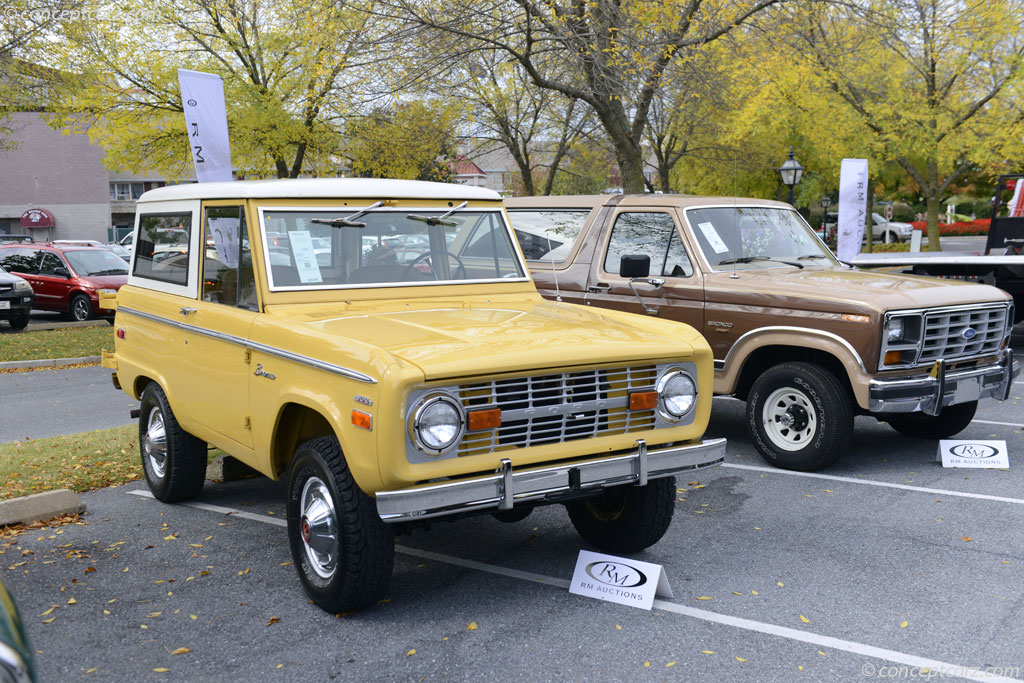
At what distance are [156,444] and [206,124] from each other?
616 centimetres

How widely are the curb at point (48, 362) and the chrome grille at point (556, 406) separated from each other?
40.4 ft

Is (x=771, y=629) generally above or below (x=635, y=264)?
below

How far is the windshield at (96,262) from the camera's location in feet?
67.7

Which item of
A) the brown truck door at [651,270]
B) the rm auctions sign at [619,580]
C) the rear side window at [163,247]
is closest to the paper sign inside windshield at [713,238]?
the brown truck door at [651,270]

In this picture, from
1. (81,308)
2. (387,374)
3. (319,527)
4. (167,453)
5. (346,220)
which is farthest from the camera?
(81,308)

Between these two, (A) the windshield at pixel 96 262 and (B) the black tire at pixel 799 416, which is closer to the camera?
(B) the black tire at pixel 799 416

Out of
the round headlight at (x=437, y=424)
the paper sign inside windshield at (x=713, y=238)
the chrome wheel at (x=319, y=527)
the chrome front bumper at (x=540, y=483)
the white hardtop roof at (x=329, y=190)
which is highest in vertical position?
the white hardtop roof at (x=329, y=190)

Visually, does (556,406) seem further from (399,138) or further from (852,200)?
(399,138)

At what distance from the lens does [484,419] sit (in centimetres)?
412

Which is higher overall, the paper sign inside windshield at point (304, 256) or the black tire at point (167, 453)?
the paper sign inside windshield at point (304, 256)

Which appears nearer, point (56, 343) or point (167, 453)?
point (167, 453)

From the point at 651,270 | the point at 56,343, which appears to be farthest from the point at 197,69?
the point at 651,270

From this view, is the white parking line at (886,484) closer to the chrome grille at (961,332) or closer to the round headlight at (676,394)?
the chrome grille at (961,332)

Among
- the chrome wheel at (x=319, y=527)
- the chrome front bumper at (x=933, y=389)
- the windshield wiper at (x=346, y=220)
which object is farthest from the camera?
the chrome front bumper at (x=933, y=389)
